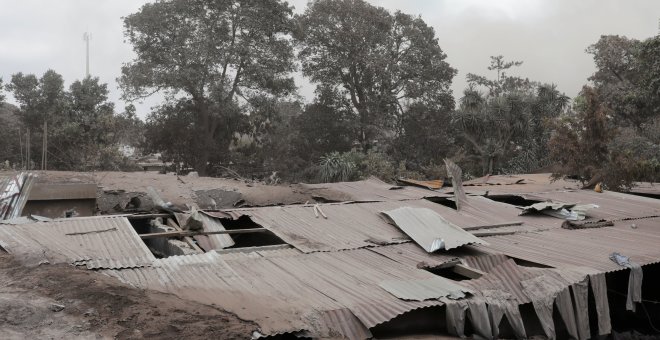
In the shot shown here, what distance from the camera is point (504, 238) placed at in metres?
8.39

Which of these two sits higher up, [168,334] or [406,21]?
[406,21]

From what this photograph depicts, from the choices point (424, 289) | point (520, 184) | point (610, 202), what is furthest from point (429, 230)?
point (520, 184)

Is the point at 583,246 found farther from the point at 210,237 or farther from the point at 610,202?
the point at 210,237

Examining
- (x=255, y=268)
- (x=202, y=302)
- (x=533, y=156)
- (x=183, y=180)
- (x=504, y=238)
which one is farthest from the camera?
(x=533, y=156)

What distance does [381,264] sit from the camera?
662 cm

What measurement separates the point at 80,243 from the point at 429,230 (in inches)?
183

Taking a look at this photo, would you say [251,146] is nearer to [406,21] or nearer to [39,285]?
[406,21]

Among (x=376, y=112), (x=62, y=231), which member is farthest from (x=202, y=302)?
(x=376, y=112)

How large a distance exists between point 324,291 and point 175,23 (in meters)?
20.7

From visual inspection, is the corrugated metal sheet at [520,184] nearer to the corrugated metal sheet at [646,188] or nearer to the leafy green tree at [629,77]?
the corrugated metal sheet at [646,188]

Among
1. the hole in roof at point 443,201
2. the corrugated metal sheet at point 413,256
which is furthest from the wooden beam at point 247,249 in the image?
the hole in roof at point 443,201

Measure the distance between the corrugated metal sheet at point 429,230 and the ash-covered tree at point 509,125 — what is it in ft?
60.4

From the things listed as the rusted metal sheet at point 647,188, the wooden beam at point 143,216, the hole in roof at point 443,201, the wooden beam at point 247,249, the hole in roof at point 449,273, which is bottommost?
the hole in roof at point 449,273

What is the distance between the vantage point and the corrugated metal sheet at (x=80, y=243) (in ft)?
19.1
